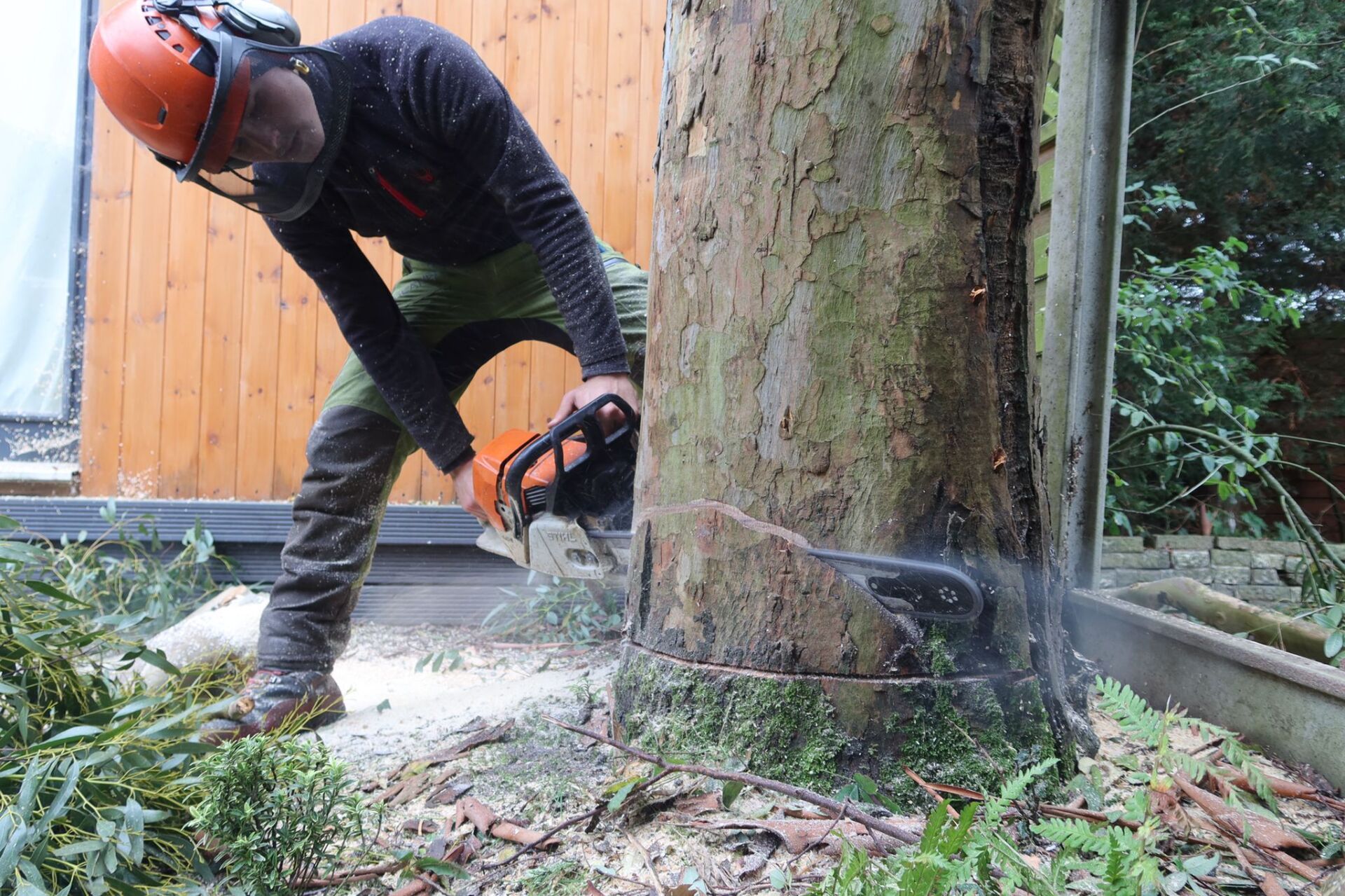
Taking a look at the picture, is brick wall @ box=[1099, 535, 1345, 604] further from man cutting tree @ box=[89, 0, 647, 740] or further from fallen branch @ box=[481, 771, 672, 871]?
fallen branch @ box=[481, 771, 672, 871]

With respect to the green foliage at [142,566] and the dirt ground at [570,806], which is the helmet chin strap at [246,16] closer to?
the dirt ground at [570,806]

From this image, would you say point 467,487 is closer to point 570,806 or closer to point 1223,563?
point 570,806

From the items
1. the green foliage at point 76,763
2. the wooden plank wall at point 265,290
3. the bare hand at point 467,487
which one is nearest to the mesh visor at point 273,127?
the bare hand at point 467,487

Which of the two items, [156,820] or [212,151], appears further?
[212,151]

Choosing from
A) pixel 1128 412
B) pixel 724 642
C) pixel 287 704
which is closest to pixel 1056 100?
pixel 1128 412

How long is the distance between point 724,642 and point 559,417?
2.98ft

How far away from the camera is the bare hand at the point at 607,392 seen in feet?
6.53

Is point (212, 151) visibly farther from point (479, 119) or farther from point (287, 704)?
point (287, 704)

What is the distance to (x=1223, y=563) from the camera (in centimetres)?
404

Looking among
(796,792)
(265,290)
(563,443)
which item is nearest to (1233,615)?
(796,792)

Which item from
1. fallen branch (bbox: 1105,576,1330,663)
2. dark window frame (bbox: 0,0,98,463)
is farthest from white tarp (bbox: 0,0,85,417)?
fallen branch (bbox: 1105,576,1330,663)

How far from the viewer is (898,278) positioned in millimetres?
1250

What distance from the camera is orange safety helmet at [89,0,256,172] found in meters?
1.75

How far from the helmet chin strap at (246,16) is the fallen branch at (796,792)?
1.75 meters
